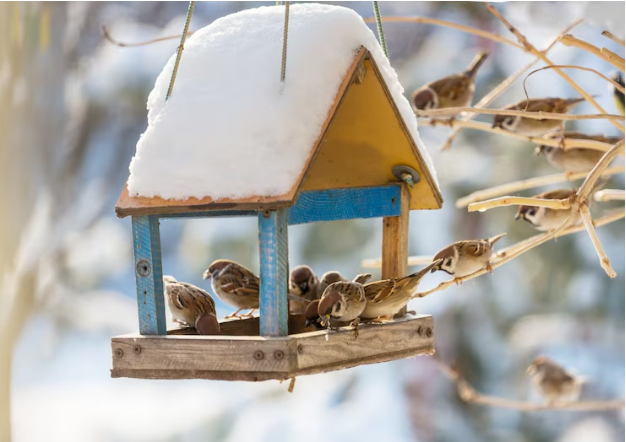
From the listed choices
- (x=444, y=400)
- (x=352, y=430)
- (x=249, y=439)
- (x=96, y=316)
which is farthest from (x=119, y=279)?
(x=444, y=400)

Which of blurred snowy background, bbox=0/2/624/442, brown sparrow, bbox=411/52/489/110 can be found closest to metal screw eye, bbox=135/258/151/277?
brown sparrow, bbox=411/52/489/110

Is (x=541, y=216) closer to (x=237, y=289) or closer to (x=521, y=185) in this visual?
(x=521, y=185)

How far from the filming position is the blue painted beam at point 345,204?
Answer: 2.38 meters

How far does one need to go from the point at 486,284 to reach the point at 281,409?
1762 mm

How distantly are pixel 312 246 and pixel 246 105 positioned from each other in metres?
4.07

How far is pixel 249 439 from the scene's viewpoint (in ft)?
19.1

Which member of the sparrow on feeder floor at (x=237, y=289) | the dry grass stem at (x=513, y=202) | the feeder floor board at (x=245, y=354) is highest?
the dry grass stem at (x=513, y=202)

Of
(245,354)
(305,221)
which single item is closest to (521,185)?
(305,221)

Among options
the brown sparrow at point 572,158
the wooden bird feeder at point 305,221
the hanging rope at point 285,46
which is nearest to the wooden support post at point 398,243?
the wooden bird feeder at point 305,221

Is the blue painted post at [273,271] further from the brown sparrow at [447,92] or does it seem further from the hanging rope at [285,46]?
the brown sparrow at [447,92]

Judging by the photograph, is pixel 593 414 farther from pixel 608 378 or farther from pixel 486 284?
pixel 486 284

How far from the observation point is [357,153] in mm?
2609

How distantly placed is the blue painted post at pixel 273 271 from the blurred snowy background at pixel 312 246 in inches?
155

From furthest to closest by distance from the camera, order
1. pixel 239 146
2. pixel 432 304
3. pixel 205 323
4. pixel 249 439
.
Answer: pixel 432 304 → pixel 249 439 → pixel 205 323 → pixel 239 146
